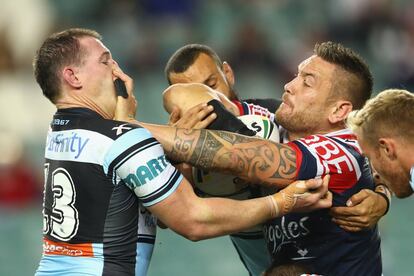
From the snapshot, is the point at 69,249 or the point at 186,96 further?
the point at 186,96

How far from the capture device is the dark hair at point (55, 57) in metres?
5.09

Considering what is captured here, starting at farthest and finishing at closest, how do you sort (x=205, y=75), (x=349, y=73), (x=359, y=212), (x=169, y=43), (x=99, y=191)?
(x=169, y=43)
(x=205, y=75)
(x=349, y=73)
(x=359, y=212)
(x=99, y=191)

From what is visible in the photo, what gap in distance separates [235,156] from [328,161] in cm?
Result: 50

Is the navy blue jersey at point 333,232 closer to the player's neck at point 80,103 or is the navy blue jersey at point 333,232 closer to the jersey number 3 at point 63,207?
the player's neck at point 80,103

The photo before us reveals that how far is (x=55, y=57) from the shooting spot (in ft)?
16.7

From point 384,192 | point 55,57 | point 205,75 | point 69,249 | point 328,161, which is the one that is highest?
point 55,57

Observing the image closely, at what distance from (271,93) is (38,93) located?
10.1ft

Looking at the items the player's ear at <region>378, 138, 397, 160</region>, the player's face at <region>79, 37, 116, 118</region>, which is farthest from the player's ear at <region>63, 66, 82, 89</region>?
the player's ear at <region>378, 138, 397, 160</region>

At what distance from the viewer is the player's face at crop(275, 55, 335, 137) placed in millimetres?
5473

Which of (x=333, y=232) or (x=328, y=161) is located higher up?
(x=328, y=161)

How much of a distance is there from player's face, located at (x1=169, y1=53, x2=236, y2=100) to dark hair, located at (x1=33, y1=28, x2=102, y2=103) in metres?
1.09

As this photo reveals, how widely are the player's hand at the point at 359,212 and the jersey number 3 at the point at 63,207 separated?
4.44ft

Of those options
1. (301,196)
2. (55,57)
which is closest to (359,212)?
(301,196)

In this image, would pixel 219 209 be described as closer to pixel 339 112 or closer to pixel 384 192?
pixel 339 112
